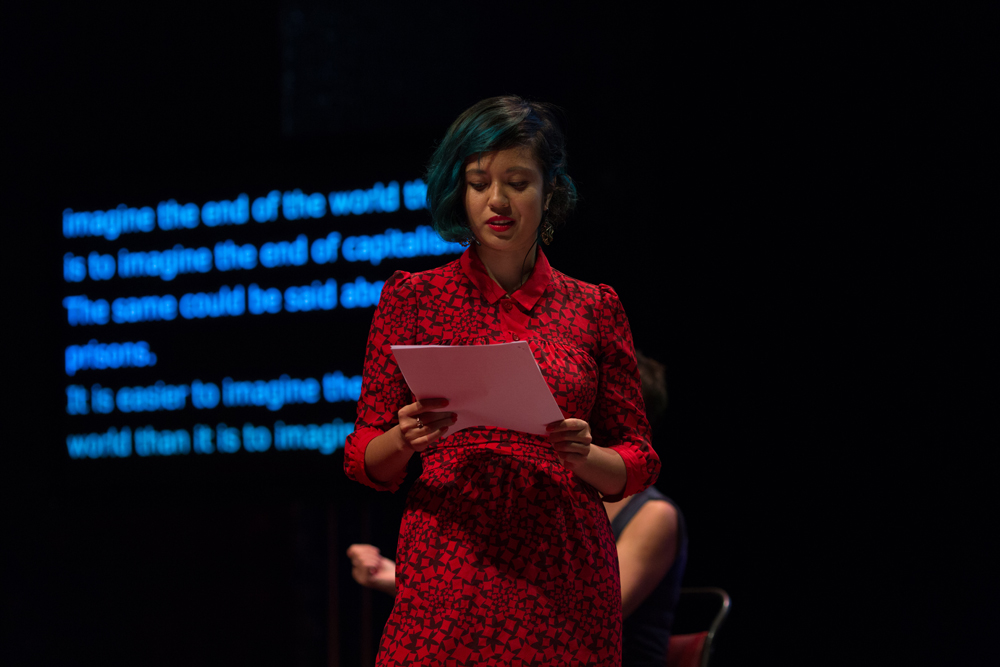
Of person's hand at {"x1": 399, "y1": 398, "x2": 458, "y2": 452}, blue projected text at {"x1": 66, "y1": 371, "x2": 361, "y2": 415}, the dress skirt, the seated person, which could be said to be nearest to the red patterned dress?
the dress skirt

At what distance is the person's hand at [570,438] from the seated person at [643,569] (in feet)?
2.74

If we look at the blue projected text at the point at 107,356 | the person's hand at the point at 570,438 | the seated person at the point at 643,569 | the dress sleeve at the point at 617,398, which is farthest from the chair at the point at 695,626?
the blue projected text at the point at 107,356

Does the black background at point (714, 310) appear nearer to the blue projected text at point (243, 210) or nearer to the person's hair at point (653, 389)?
the blue projected text at point (243, 210)

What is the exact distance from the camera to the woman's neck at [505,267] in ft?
4.09

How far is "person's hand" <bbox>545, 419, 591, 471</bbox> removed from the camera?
3.50 ft

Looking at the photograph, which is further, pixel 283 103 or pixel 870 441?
pixel 283 103

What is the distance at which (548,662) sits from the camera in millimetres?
1075

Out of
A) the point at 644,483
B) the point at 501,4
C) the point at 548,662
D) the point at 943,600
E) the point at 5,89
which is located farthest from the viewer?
the point at 5,89

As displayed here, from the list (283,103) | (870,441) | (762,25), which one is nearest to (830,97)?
(762,25)

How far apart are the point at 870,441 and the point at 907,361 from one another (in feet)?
0.87

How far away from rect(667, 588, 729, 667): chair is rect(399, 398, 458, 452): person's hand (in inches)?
46.1

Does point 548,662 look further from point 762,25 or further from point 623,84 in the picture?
point 762,25

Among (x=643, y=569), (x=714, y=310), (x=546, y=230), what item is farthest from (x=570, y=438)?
(x=714, y=310)

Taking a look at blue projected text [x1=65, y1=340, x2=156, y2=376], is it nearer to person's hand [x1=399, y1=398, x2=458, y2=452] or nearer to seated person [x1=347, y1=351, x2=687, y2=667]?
seated person [x1=347, y1=351, x2=687, y2=667]
